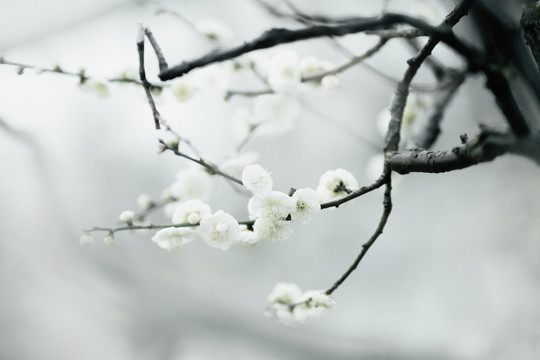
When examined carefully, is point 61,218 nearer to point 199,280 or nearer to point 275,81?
point 199,280

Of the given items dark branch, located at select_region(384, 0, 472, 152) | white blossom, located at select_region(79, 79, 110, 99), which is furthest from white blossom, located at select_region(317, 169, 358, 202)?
white blossom, located at select_region(79, 79, 110, 99)

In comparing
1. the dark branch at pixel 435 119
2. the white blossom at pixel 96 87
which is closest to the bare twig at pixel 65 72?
the white blossom at pixel 96 87

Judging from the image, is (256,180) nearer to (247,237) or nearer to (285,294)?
(247,237)

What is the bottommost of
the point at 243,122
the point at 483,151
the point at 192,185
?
the point at 483,151

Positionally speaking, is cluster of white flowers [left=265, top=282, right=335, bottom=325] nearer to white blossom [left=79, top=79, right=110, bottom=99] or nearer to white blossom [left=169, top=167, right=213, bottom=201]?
white blossom [left=169, top=167, right=213, bottom=201]

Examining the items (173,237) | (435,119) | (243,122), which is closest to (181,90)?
(243,122)
